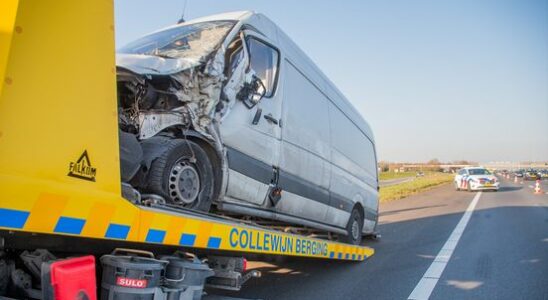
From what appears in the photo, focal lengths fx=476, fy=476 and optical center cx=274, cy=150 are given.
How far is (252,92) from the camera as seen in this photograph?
4602 mm

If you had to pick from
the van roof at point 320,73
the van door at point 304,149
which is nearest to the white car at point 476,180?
the van roof at point 320,73

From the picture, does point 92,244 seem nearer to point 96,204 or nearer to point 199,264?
point 96,204

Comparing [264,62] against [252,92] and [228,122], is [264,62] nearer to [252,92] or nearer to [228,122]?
[252,92]

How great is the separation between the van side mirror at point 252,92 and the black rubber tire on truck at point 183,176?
0.72 metres

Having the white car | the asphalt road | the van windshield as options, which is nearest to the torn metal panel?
the asphalt road

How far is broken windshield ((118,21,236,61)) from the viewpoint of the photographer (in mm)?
4191

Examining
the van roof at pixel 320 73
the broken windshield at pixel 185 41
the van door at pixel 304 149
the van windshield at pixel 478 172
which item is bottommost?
the van door at pixel 304 149

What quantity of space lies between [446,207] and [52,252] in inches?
658

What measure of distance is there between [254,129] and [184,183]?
3.55ft

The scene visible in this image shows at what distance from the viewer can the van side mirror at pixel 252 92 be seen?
177 inches

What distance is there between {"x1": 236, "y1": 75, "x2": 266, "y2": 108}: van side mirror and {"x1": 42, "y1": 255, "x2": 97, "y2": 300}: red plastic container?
7.55ft

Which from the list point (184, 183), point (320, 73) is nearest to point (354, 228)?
point (320, 73)

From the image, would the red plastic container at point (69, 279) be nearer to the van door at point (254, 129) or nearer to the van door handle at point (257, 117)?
the van door at point (254, 129)

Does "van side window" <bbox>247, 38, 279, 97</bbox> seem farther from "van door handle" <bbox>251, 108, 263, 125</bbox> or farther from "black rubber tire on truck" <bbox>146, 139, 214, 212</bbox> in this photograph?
"black rubber tire on truck" <bbox>146, 139, 214, 212</bbox>
